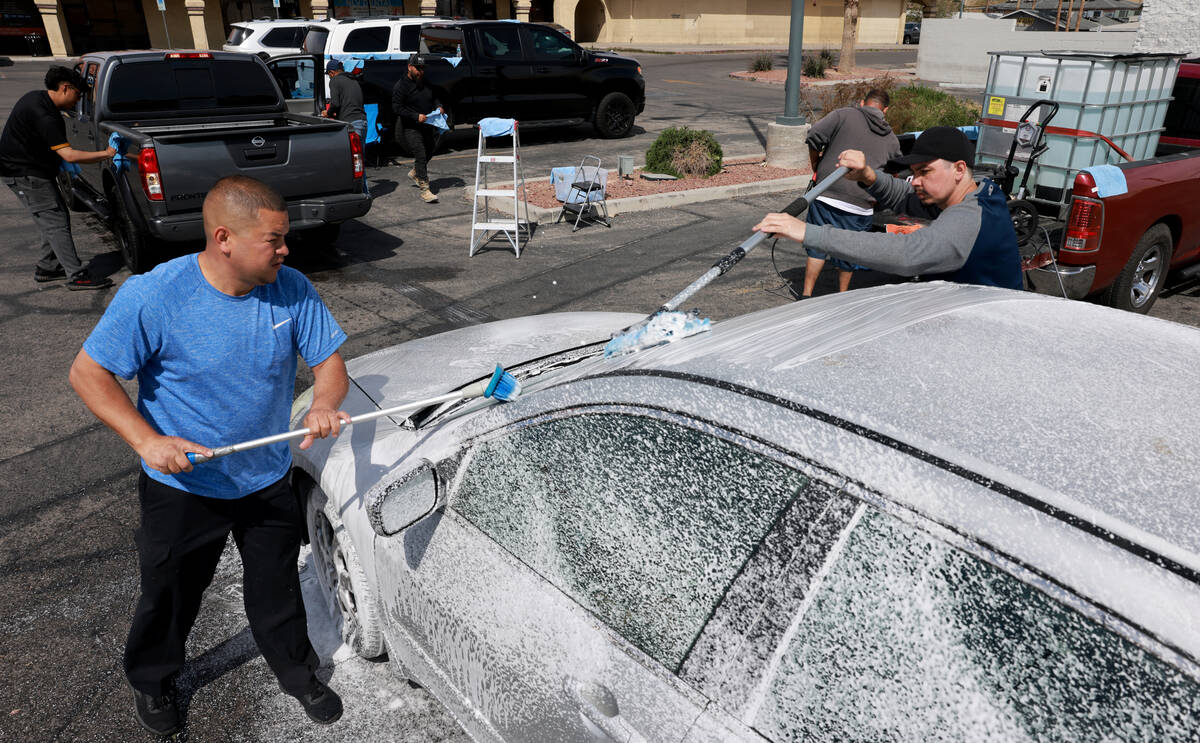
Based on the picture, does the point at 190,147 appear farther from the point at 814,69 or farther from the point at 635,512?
the point at 814,69

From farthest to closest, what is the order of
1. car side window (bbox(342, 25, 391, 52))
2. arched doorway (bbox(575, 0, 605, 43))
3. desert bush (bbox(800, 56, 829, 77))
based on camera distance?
arched doorway (bbox(575, 0, 605, 43))
desert bush (bbox(800, 56, 829, 77))
car side window (bbox(342, 25, 391, 52))

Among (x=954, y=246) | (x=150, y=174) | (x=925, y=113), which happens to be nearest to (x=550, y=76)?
(x=925, y=113)

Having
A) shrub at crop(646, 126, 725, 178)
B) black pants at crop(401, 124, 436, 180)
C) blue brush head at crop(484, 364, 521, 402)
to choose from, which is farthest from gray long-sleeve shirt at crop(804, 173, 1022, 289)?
black pants at crop(401, 124, 436, 180)

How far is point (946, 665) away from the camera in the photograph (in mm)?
1401

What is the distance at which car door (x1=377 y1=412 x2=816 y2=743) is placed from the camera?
1.76m

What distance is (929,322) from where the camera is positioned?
2.11m

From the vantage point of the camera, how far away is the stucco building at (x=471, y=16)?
115ft

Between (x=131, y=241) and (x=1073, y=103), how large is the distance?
8750 mm

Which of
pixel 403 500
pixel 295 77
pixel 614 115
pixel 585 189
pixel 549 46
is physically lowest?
pixel 585 189

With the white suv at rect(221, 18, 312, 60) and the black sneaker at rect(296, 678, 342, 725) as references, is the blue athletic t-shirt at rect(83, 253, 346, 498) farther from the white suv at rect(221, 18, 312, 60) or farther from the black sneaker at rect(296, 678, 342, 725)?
the white suv at rect(221, 18, 312, 60)

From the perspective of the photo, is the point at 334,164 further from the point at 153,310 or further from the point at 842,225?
the point at 153,310

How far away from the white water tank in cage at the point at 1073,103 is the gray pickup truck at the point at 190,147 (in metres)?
6.11

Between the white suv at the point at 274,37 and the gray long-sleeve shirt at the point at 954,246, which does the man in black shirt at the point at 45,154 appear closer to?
the gray long-sleeve shirt at the point at 954,246

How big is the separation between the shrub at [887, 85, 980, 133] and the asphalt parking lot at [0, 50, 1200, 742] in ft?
8.09
